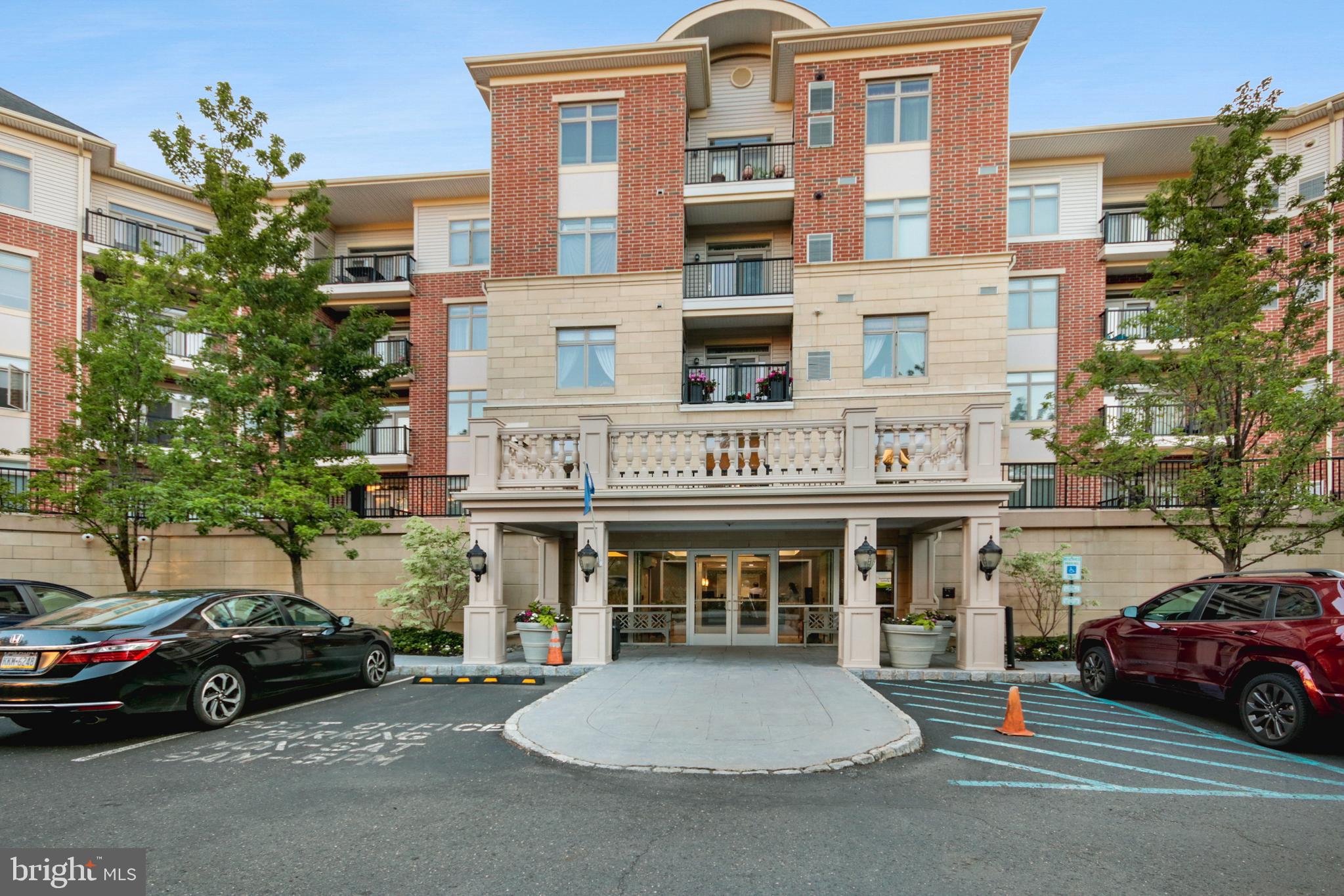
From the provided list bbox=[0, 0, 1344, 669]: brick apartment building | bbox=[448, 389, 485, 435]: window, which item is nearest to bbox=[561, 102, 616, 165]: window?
bbox=[0, 0, 1344, 669]: brick apartment building

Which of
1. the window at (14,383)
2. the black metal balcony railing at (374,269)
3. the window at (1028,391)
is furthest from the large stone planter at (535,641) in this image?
the window at (14,383)

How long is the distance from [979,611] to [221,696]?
10.4m

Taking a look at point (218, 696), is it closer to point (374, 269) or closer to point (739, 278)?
point (739, 278)

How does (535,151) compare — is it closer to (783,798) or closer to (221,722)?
(221,722)

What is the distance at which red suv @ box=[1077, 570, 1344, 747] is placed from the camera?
6.91 metres

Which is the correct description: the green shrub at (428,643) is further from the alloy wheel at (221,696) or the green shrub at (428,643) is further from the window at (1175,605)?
the window at (1175,605)

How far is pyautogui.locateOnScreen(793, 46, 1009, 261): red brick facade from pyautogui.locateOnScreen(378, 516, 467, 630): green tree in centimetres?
983

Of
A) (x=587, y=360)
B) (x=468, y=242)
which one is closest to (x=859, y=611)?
(x=587, y=360)

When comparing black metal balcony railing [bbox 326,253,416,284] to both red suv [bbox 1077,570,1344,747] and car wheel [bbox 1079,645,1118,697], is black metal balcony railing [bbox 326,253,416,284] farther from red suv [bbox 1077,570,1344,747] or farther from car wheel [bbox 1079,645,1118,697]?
red suv [bbox 1077,570,1344,747]

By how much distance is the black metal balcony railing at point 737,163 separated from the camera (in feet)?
57.3

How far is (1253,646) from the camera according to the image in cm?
749

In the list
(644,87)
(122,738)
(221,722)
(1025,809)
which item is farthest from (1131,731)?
(644,87)

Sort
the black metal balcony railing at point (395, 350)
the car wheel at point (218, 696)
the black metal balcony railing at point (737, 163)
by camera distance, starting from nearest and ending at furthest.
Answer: the car wheel at point (218, 696) < the black metal balcony railing at point (737, 163) < the black metal balcony railing at point (395, 350)

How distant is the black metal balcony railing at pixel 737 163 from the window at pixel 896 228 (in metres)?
2.42
